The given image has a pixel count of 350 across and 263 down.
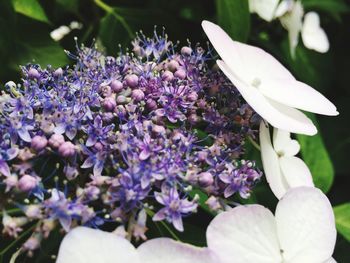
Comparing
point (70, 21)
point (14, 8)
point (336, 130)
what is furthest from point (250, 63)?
point (336, 130)

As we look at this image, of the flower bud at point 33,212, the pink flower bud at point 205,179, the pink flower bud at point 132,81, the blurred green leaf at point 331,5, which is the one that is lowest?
the blurred green leaf at point 331,5

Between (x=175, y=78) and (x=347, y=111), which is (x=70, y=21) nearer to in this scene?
(x=175, y=78)

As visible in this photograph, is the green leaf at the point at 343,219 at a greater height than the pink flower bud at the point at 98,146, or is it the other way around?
the pink flower bud at the point at 98,146

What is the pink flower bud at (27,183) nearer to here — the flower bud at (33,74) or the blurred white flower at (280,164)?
the flower bud at (33,74)

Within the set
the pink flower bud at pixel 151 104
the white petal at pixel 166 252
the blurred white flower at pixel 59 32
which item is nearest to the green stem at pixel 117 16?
the blurred white flower at pixel 59 32

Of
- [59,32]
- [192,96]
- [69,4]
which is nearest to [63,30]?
[59,32]

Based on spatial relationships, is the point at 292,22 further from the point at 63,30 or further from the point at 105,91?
the point at 105,91

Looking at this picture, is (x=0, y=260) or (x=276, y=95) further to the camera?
(x=276, y=95)
